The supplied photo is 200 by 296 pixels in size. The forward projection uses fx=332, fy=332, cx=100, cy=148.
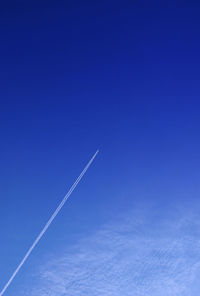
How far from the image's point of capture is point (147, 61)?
3127 mm

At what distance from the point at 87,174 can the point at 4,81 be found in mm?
1126

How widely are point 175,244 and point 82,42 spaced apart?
1.97 m

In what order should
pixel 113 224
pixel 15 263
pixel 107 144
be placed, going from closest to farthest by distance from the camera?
1. pixel 15 263
2. pixel 113 224
3. pixel 107 144

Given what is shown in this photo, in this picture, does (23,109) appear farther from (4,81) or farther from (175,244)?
(175,244)

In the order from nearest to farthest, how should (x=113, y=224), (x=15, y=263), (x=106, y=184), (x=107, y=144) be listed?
(x=15, y=263), (x=113, y=224), (x=106, y=184), (x=107, y=144)

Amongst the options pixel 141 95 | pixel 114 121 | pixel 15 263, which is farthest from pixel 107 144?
pixel 15 263

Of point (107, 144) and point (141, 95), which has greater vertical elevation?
point (141, 95)

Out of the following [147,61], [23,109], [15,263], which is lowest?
[15,263]

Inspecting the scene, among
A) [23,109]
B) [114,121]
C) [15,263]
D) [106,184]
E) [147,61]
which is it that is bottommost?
[15,263]

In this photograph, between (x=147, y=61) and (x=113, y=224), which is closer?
(x=113, y=224)

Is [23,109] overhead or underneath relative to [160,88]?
underneath

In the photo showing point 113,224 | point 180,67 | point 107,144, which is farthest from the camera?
point 180,67

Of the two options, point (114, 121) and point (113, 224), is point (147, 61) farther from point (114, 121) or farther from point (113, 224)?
point (113, 224)

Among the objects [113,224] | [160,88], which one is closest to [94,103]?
[160,88]
